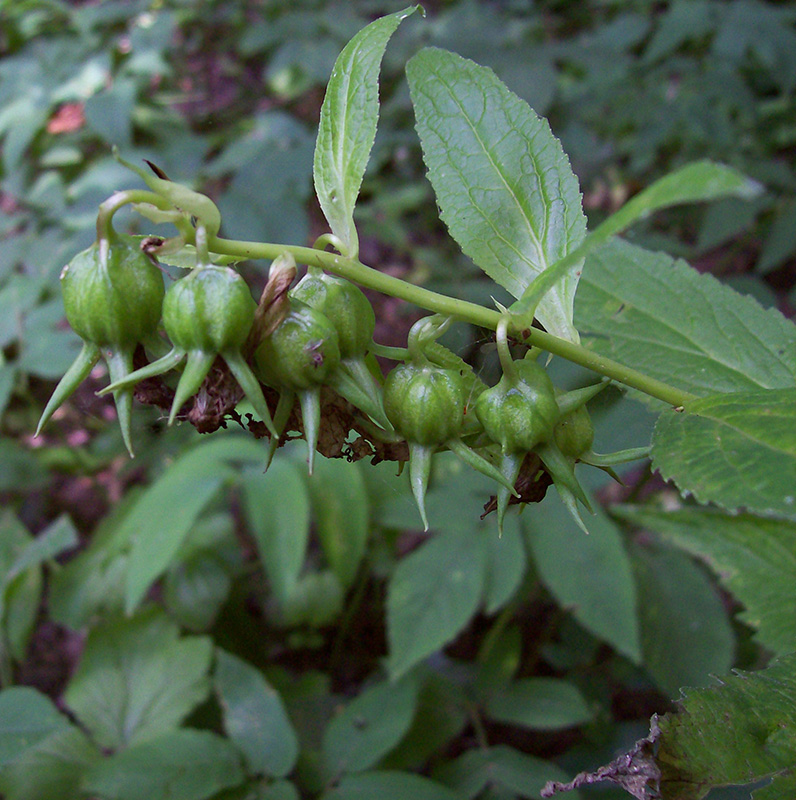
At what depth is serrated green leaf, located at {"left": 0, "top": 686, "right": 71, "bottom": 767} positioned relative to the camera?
4.19 feet

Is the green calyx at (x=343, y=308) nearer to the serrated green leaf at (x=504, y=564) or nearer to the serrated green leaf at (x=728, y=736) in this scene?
the serrated green leaf at (x=728, y=736)

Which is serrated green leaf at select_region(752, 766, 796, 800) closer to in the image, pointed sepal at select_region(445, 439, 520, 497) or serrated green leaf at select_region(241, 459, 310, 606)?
pointed sepal at select_region(445, 439, 520, 497)

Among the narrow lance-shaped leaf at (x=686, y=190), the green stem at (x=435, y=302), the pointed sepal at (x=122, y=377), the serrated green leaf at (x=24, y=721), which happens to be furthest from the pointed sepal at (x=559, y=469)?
the serrated green leaf at (x=24, y=721)

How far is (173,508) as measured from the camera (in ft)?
6.99

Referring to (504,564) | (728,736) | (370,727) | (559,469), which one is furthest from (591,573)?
(559,469)

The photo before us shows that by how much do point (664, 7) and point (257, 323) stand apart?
5.86 meters

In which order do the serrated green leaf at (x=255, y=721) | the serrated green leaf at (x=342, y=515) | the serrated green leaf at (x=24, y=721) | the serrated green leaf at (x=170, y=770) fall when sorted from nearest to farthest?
1. the serrated green leaf at (x=24, y=721)
2. the serrated green leaf at (x=170, y=770)
3. the serrated green leaf at (x=255, y=721)
4. the serrated green leaf at (x=342, y=515)

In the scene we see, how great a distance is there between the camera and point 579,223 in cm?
103

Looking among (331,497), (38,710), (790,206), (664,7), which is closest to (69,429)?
(331,497)

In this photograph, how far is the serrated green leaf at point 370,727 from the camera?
72.2 inches

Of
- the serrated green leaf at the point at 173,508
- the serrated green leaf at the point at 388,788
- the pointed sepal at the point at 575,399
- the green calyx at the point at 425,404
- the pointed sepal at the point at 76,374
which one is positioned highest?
the pointed sepal at the point at 76,374

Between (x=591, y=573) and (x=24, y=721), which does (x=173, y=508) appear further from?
(x=591, y=573)

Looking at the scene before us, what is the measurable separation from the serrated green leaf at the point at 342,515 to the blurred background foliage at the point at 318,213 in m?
0.01

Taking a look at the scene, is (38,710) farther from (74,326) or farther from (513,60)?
(513,60)
